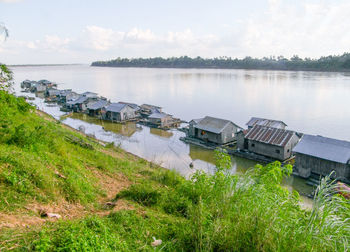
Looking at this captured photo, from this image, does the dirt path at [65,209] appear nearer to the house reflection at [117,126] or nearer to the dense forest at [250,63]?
the house reflection at [117,126]

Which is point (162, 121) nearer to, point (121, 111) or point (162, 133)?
point (162, 133)

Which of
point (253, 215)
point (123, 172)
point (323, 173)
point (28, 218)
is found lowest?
point (323, 173)

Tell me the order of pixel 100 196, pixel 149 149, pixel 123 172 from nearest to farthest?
pixel 100 196, pixel 123 172, pixel 149 149

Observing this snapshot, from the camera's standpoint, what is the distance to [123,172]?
8.48 m

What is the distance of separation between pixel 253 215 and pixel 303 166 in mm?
14607

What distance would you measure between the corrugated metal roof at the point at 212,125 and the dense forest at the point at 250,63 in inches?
2861

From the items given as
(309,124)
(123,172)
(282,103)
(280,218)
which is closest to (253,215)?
(280,218)

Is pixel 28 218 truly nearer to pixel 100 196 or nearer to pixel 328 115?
pixel 100 196

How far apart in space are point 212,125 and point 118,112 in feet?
43.4

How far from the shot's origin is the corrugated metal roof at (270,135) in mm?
17812

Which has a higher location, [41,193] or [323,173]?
[41,193]

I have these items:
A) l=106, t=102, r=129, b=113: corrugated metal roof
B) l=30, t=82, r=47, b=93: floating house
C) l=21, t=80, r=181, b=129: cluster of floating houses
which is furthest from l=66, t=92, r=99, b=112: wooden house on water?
l=30, t=82, r=47, b=93: floating house

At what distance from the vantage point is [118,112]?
29734 mm

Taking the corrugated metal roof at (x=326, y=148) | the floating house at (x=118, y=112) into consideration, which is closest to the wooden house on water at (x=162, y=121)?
the floating house at (x=118, y=112)
